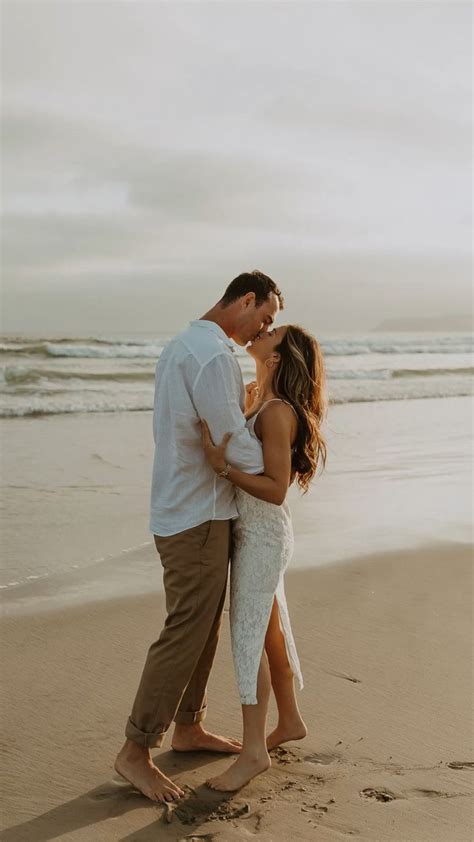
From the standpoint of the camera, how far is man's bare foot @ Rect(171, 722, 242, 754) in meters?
3.64

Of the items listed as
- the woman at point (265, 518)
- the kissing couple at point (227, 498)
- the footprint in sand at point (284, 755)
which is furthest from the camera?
the footprint in sand at point (284, 755)

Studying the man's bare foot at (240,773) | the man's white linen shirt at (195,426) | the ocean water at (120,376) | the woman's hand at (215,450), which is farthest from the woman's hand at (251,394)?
the ocean water at (120,376)

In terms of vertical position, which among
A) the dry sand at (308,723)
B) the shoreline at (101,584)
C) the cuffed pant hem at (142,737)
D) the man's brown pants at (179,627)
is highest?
the man's brown pants at (179,627)

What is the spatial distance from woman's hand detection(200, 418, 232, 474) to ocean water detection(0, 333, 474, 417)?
36.8 feet

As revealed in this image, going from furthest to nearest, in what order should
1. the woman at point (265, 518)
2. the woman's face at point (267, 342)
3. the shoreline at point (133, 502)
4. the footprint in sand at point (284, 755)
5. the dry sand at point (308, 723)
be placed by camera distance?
1. the shoreline at point (133, 502)
2. the footprint in sand at point (284, 755)
3. the woman's face at point (267, 342)
4. the woman at point (265, 518)
5. the dry sand at point (308, 723)

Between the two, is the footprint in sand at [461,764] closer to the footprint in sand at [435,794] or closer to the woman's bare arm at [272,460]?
the footprint in sand at [435,794]

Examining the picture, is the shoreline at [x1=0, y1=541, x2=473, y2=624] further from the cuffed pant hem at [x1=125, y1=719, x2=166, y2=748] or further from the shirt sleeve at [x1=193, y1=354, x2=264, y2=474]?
the shirt sleeve at [x1=193, y1=354, x2=264, y2=474]

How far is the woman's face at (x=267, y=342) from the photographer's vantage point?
11.5ft

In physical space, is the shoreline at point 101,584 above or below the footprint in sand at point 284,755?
above

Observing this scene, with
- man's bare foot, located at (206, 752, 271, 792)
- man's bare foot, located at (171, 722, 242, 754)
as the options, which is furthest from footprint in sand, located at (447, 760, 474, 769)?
man's bare foot, located at (171, 722, 242, 754)

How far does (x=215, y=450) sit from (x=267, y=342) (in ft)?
1.80

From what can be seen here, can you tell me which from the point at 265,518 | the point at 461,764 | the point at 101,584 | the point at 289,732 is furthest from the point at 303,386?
the point at 101,584

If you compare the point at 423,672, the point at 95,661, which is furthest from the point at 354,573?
the point at 95,661

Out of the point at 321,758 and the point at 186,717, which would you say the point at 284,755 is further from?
the point at 186,717
